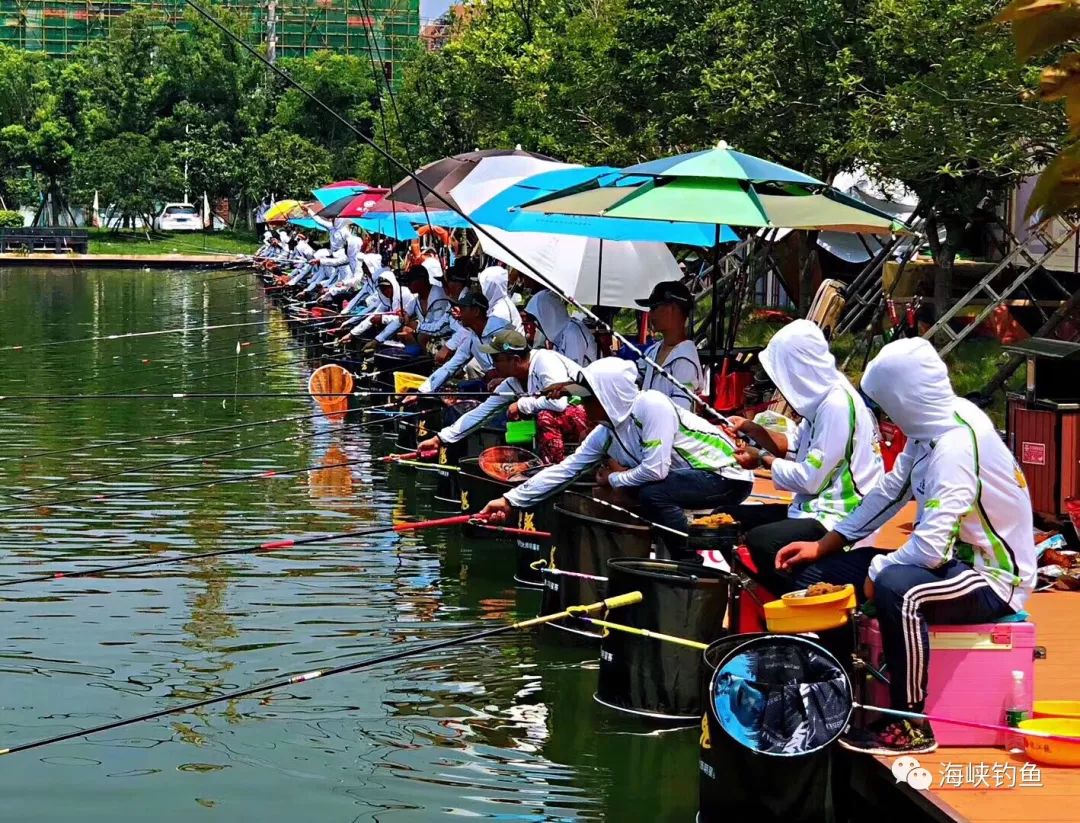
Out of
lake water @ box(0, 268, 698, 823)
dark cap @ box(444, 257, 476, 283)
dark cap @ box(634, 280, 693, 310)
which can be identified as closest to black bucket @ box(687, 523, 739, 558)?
lake water @ box(0, 268, 698, 823)

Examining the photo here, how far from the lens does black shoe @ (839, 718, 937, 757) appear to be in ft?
20.5

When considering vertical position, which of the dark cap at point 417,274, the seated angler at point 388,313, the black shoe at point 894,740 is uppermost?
the dark cap at point 417,274

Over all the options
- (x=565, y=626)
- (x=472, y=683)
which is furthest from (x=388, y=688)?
(x=565, y=626)

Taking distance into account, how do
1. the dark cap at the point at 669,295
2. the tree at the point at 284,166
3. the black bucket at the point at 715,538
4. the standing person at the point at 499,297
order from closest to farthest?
the black bucket at the point at 715,538 → the dark cap at the point at 669,295 → the standing person at the point at 499,297 → the tree at the point at 284,166

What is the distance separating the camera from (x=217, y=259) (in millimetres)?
59719

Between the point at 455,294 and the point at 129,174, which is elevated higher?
the point at 129,174

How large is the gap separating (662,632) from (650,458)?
141cm

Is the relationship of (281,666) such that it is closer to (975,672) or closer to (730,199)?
(730,199)

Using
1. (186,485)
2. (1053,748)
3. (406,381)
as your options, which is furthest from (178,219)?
(1053,748)

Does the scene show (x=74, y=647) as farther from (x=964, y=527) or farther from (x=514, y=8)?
(x=514, y=8)

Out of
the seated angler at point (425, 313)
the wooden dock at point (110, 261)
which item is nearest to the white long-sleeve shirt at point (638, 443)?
the seated angler at point (425, 313)

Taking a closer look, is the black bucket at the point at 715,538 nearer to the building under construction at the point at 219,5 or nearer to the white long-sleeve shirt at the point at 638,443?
the white long-sleeve shirt at the point at 638,443

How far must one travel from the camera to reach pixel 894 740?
6301mm

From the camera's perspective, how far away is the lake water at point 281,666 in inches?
293
